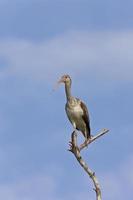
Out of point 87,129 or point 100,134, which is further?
point 87,129

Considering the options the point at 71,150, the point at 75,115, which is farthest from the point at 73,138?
the point at 75,115

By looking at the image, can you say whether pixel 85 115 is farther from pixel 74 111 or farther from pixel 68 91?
pixel 68 91

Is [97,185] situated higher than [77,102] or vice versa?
[77,102]

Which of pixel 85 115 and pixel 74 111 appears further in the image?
pixel 85 115

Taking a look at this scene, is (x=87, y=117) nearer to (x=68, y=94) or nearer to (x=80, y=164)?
(x=68, y=94)

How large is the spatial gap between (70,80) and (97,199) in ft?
16.3

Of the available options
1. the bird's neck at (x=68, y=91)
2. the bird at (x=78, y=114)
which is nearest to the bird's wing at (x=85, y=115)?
the bird at (x=78, y=114)

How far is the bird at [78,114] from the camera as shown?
42.6 meters

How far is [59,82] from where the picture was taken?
41750 millimetres

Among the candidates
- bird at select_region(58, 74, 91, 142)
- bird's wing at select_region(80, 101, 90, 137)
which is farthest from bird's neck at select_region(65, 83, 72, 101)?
bird's wing at select_region(80, 101, 90, 137)

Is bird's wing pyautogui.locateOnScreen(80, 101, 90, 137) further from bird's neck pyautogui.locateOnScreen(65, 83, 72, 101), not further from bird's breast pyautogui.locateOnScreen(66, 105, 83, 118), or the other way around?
bird's neck pyautogui.locateOnScreen(65, 83, 72, 101)

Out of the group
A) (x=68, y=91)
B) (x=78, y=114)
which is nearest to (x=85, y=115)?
(x=78, y=114)

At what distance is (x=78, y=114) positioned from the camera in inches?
1688

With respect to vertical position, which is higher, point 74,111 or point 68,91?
point 68,91
